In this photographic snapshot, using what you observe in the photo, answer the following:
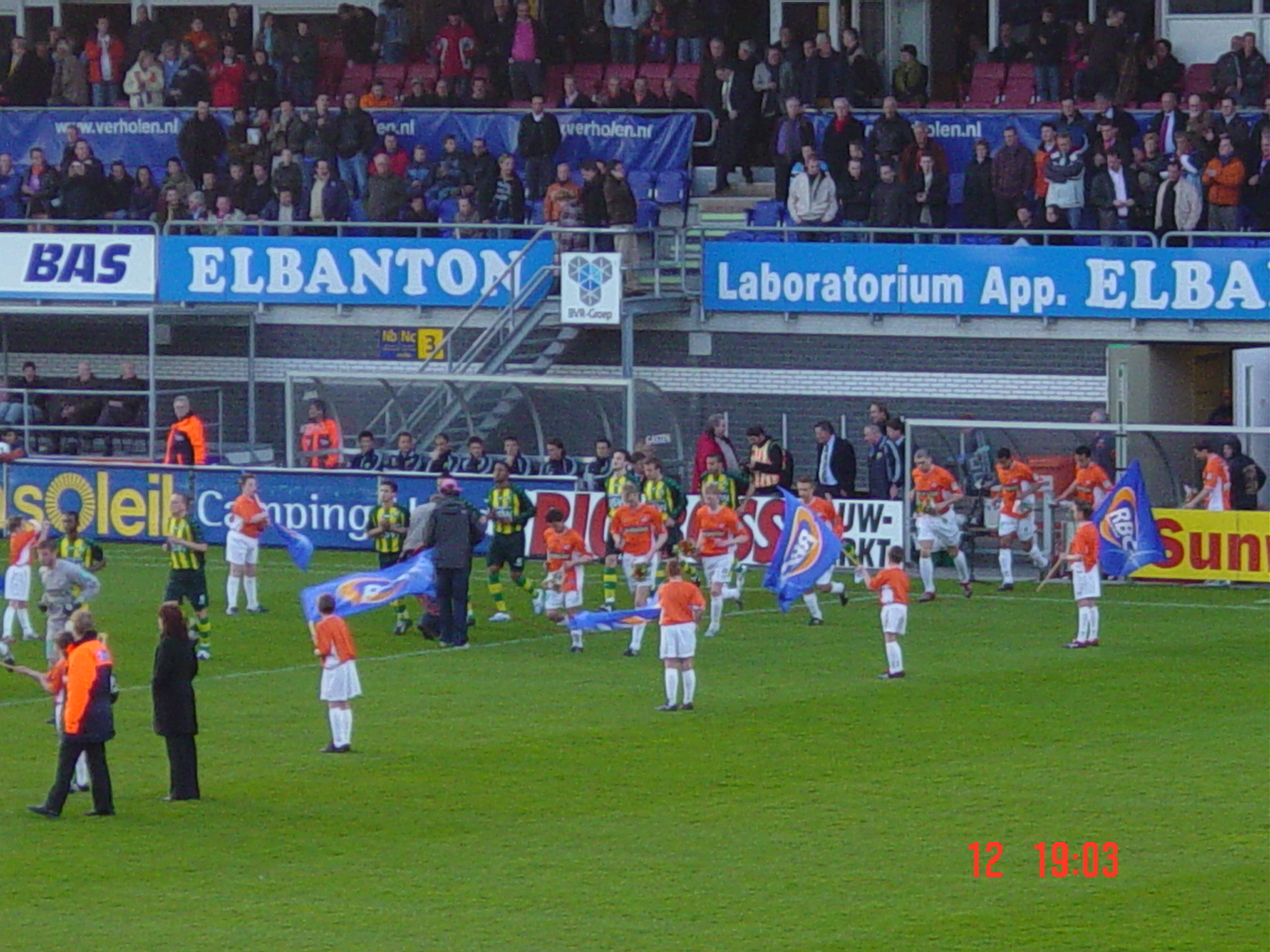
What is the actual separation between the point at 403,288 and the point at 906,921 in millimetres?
23971

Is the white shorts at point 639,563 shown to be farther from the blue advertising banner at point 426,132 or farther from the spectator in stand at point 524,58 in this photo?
the spectator in stand at point 524,58

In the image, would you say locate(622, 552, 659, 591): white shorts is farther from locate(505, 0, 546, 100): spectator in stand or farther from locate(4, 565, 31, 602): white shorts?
locate(505, 0, 546, 100): spectator in stand

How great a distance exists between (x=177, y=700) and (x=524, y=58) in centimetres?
2415

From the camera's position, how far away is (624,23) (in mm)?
42906

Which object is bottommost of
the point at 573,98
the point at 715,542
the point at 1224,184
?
the point at 715,542

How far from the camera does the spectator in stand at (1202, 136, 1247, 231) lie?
112 feet

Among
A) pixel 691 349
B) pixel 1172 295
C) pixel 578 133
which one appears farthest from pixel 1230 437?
pixel 578 133

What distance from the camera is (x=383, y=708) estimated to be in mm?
23938

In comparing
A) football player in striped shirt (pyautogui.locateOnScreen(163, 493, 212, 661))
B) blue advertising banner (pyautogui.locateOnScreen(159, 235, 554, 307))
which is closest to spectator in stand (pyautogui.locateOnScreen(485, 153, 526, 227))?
blue advertising banner (pyautogui.locateOnScreen(159, 235, 554, 307))

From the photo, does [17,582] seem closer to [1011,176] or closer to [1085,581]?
[1085,581]

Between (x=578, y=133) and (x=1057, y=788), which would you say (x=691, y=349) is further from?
(x=1057, y=788)

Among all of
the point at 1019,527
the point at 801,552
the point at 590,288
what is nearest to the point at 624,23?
the point at 590,288

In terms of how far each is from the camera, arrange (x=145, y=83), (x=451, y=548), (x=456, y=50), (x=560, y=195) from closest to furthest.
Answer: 1. (x=451, y=548)
2. (x=560, y=195)
3. (x=456, y=50)
4. (x=145, y=83)

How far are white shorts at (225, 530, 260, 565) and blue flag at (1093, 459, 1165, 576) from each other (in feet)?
32.7
